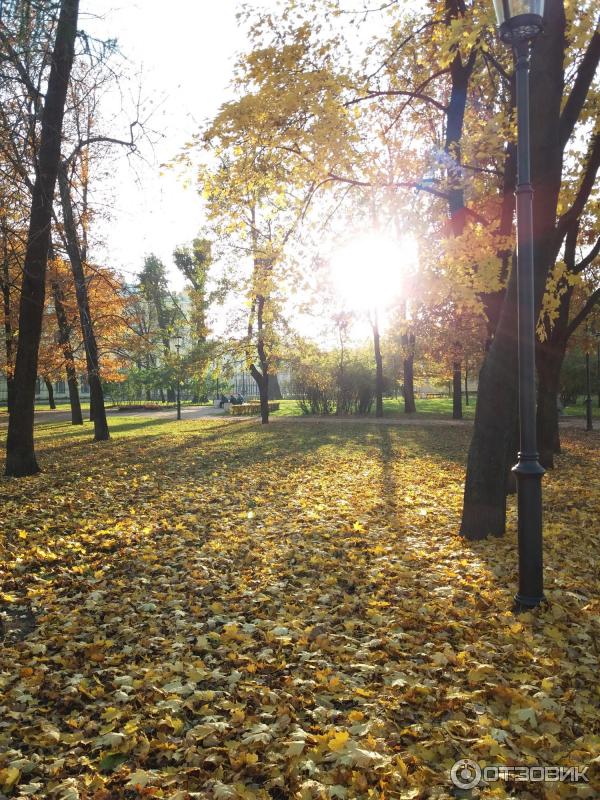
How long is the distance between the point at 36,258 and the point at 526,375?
8.93m

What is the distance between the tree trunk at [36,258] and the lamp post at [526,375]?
786 centimetres

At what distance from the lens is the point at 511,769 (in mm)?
2459

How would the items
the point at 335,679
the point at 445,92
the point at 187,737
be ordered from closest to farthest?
the point at 187,737, the point at 335,679, the point at 445,92

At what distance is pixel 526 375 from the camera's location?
4191 mm

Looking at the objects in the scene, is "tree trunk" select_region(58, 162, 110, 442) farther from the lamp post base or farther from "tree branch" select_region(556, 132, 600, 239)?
the lamp post base

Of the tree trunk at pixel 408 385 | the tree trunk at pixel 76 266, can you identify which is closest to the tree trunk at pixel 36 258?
the tree trunk at pixel 76 266

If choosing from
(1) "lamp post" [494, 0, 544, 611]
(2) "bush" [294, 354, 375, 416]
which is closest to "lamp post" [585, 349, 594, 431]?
(2) "bush" [294, 354, 375, 416]

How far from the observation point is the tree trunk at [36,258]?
30.6ft

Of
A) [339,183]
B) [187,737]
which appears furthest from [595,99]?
[187,737]

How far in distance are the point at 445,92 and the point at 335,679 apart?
12.0m

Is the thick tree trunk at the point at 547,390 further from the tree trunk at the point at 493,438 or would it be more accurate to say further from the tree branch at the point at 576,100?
the tree branch at the point at 576,100

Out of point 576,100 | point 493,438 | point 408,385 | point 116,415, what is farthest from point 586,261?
point 116,415

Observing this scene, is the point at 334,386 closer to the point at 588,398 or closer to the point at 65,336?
the point at 588,398

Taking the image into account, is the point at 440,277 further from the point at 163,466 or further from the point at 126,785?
the point at 126,785
